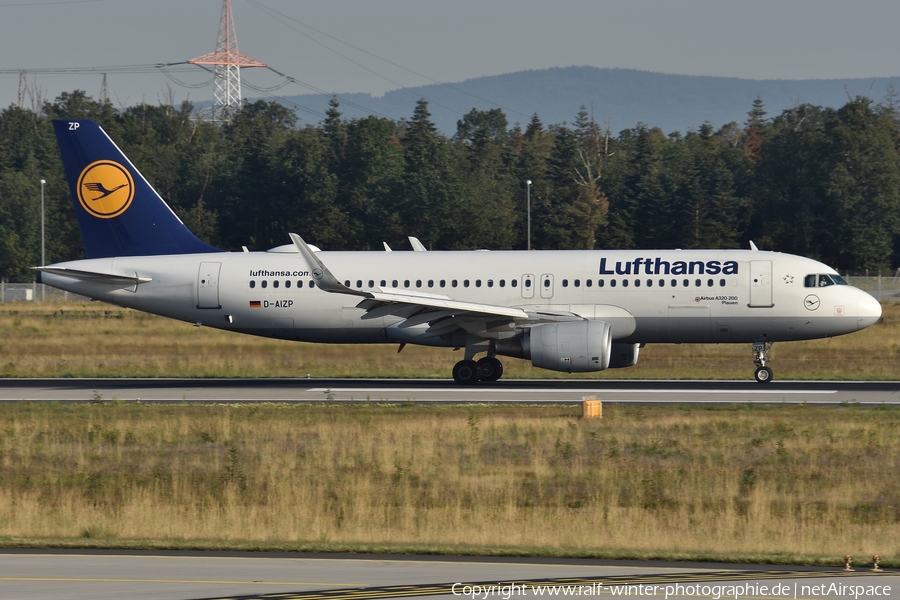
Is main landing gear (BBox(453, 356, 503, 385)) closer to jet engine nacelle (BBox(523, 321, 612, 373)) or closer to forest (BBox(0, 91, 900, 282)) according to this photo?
jet engine nacelle (BBox(523, 321, 612, 373))

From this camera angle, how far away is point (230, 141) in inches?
4432

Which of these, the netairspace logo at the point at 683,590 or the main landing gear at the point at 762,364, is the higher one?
the main landing gear at the point at 762,364

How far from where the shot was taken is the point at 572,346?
29.9 metres

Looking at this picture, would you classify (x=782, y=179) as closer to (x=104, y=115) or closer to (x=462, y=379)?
(x=462, y=379)

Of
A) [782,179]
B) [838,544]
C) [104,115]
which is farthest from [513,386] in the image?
[104,115]

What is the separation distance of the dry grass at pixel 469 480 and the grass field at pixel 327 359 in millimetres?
10553

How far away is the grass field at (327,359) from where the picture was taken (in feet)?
120

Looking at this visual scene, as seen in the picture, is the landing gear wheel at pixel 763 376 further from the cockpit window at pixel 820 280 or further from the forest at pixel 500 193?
the forest at pixel 500 193

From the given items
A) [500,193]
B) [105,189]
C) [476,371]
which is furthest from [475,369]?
[500,193]

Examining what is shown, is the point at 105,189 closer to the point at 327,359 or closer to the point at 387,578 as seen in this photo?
the point at 327,359

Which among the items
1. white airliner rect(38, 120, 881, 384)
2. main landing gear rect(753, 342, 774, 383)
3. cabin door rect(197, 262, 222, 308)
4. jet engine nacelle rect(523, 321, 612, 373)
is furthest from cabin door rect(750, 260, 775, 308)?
cabin door rect(197, 262, 222, 308)

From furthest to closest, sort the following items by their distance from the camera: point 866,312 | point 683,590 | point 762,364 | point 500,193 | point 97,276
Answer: point 500,193
point 97,276
point 762,364
point 866,312
point 683,590

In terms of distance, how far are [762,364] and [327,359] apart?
46.2 feet

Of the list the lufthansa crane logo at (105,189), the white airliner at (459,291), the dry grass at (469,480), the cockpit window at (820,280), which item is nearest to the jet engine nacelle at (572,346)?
the white airliner at (459,291)
